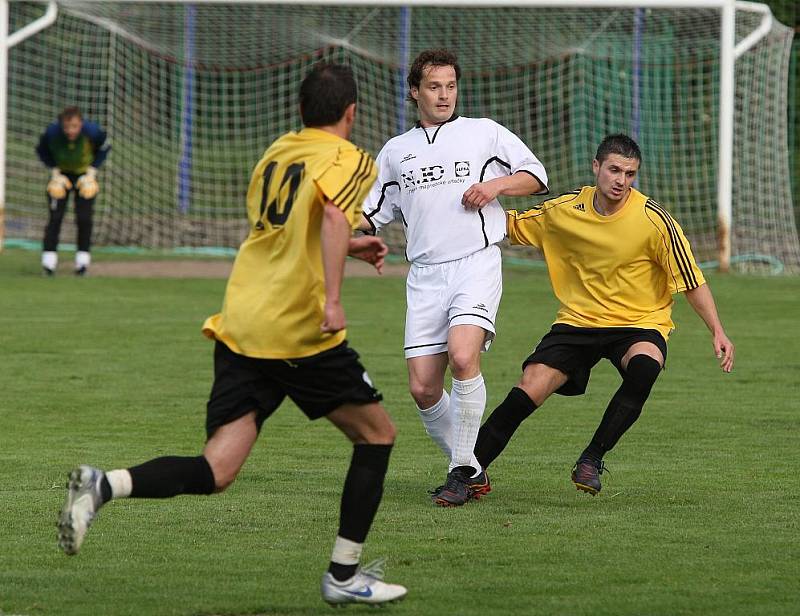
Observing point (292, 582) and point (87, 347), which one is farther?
point (87, 347)

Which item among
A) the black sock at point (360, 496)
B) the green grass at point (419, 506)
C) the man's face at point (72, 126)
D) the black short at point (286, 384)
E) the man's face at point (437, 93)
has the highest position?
the man's face at point (437, 93)

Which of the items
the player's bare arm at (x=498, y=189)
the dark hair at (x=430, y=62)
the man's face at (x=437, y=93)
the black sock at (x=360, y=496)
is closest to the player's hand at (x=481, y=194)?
the player's bare arm at (x=498, y=189)

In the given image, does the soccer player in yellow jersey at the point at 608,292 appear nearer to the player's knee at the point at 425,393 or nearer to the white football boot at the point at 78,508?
the player's knee at the point at 425,393

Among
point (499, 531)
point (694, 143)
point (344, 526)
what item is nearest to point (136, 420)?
point (499, 531)

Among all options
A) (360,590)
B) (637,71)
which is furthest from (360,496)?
(637,71)

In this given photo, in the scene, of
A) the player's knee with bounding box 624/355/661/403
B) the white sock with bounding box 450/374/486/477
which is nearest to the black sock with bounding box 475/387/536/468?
the white sock with bounding box 450/374/486/477

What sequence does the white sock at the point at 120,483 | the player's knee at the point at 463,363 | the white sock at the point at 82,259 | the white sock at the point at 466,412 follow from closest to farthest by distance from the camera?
the white sock at the point at 120,483, the player's knee at the point at 463,363, the white sock at the point at 466,412, the white sock at the point at 82,259

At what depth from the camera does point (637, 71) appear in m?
22.5

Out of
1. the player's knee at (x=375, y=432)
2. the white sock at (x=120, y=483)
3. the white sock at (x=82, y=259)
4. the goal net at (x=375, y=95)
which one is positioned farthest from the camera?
the goal net at (x=375, y=95)

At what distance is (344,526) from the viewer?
5.23m

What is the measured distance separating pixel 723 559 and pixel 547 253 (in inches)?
91.1

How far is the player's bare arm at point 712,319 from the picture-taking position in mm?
7246

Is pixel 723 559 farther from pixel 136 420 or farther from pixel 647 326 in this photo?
pixel 136 420

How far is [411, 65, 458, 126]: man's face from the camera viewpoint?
7.34 m
